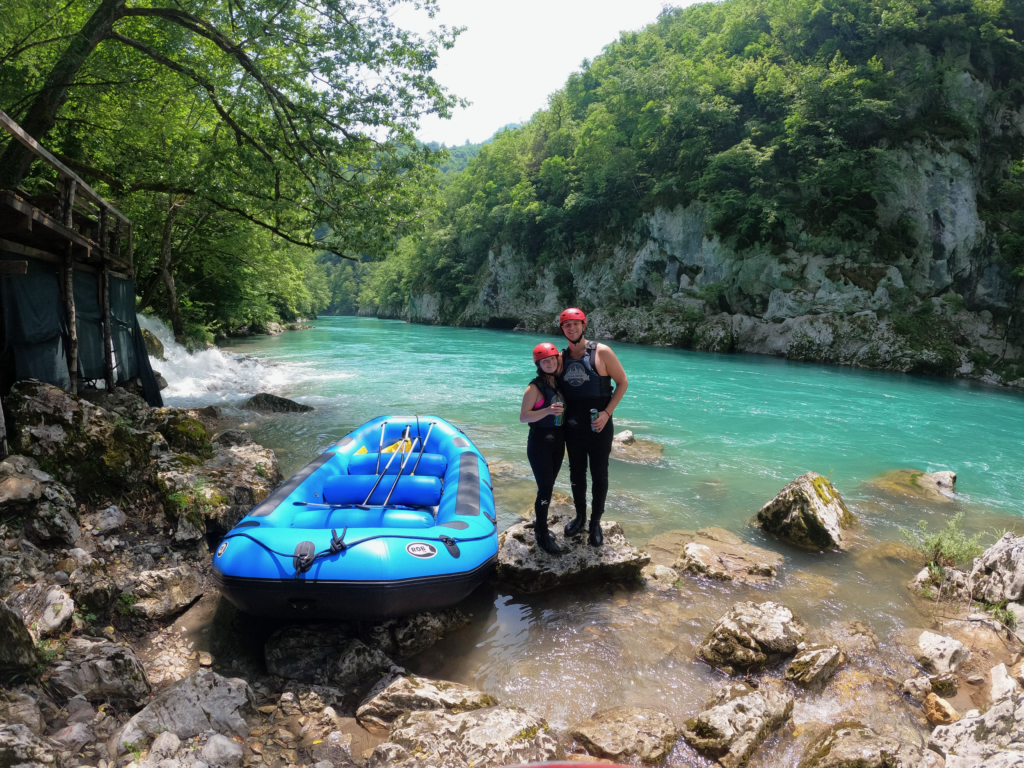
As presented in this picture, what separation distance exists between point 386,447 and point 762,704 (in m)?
4.14

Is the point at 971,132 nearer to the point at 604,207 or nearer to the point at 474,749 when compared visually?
the point at 604,207

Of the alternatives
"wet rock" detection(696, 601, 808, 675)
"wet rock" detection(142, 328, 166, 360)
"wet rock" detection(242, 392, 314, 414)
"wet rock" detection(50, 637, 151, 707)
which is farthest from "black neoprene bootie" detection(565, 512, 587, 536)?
"wet rock" detection(142, 328, 166, 360)

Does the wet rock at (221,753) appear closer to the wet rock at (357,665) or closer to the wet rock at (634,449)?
the wet rock at (357,665)

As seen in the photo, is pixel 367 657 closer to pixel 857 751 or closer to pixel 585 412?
pixel 585 412

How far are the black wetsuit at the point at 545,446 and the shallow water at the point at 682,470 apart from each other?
3.10ft

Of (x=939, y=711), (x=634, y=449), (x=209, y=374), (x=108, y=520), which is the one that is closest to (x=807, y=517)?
(x=939, y=711)

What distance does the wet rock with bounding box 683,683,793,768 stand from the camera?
2.75m

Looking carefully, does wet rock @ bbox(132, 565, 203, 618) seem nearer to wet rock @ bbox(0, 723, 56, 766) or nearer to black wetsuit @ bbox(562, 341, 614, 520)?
wet rock @ bbox(0, 723, 56, 766)

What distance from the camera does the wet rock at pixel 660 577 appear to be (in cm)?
449

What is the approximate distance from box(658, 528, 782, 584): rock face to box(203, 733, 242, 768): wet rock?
11.8 ft

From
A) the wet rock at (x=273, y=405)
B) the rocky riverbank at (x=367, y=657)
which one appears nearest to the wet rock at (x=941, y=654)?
the rocky riverbank at (x=367, y=657)

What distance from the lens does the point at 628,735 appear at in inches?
110

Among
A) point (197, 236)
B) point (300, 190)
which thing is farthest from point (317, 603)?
point (197, 236)

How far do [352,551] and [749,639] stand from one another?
2660 mm
